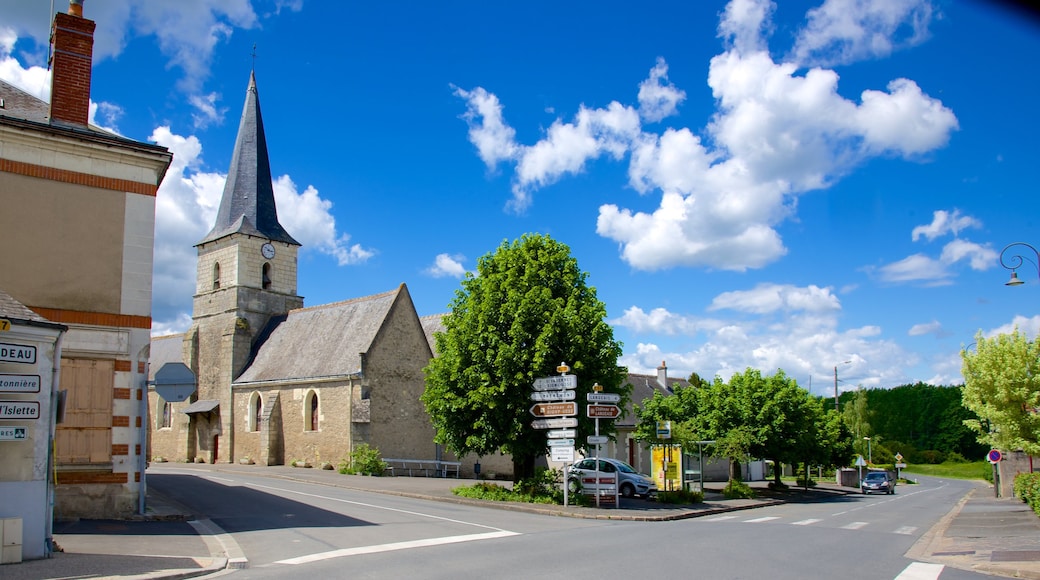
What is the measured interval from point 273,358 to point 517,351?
24448 mm

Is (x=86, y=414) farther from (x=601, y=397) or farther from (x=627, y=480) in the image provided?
(x=627, y=480)

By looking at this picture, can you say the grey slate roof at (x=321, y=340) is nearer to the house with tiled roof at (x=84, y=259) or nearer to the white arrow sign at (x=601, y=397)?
the white arrow sign at (x=601, y=397)

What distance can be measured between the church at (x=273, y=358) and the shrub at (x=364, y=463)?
0.99 meters

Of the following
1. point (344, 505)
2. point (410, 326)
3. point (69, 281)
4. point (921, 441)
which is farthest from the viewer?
point (921, 441)

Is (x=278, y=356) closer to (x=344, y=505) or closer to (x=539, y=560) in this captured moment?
(x=344, y=505)

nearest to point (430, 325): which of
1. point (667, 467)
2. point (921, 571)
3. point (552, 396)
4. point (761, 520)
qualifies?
point (667, 467)

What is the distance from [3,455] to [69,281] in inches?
233

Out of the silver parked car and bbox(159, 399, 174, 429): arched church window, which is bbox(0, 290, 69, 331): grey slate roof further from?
bbox(159, 399, 174, 429): arched church window

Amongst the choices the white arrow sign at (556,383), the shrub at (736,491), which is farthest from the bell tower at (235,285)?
the white arrow sign at (556,383)

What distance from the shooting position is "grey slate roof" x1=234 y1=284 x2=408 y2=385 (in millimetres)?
37000

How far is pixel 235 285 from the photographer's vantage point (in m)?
45.0

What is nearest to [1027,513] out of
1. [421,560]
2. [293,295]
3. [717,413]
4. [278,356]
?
[717,413]

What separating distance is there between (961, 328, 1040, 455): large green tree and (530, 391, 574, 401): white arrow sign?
1309 cm

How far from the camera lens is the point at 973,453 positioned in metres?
100
